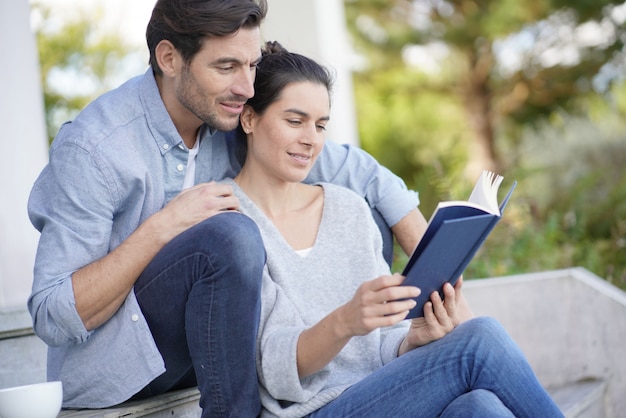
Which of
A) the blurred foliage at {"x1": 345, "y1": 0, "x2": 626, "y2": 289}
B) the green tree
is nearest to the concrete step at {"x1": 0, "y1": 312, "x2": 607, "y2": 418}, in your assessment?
the blurred foliage at {"x1": 345, "y1": 0, "x2": 626, "y2": 289}

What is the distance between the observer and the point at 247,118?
8.50ft

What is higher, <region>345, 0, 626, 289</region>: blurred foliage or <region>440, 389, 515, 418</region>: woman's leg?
<region>440, 389, 515, 418</region>: woman's leg

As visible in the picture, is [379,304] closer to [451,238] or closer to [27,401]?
[451,238]

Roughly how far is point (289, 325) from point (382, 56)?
1096 cm

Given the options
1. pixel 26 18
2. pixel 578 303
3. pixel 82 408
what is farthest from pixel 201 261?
pixel 578 303

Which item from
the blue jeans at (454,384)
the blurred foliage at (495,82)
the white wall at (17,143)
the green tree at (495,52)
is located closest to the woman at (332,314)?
the blue jeans at (454,384)

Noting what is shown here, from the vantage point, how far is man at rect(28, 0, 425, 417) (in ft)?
6.98

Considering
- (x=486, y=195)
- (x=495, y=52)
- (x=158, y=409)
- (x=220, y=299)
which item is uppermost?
(x=486, y=195)

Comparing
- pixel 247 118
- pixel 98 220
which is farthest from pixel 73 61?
pixel 98 220

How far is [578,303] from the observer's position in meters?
3.95

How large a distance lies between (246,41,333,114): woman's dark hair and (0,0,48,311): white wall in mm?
1281

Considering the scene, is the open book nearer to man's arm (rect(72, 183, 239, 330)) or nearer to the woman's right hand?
the woman's right hand

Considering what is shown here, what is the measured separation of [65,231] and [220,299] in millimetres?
426

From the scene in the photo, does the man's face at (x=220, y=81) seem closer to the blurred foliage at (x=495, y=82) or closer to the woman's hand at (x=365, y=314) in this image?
the woman's hand at (x=365, y=314)
